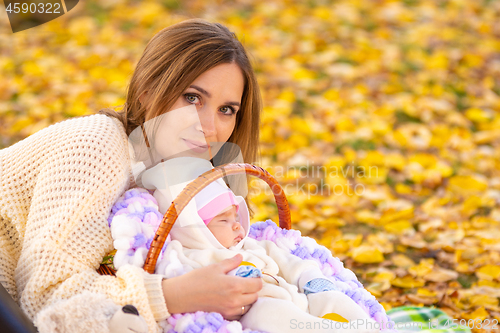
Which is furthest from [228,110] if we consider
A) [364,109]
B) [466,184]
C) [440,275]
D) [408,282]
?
[364,109]

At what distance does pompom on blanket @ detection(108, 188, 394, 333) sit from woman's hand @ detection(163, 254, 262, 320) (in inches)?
1.0

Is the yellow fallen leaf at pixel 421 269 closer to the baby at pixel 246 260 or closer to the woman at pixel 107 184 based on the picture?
the baby at pixel 246 260

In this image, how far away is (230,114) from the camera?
1786 millimetres

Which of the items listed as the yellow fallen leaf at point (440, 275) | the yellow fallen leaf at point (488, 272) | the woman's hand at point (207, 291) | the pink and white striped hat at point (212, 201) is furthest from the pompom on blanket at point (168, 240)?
the yellow fallen leaf at point (488, 272)

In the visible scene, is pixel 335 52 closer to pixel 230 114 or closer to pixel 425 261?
pixel 425 261

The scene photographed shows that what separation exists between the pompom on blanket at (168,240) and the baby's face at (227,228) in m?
0.17

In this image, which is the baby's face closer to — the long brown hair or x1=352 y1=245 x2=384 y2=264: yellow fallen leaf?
the long brown hair

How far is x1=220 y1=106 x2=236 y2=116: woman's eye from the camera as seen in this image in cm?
175

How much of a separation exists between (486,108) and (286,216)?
2.99m

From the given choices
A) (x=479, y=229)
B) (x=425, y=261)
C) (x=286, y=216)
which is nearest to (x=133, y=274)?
(x=286, y=216)

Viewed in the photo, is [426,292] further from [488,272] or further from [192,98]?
[192,98]

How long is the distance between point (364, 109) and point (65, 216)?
3.15 meters

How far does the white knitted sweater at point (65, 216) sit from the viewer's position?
130 centimetres

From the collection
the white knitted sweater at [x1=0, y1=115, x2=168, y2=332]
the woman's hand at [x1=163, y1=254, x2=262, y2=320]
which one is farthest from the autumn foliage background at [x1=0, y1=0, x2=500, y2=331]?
the woman's hand at [x1=163, y1=254, x2=262, y2=320]
